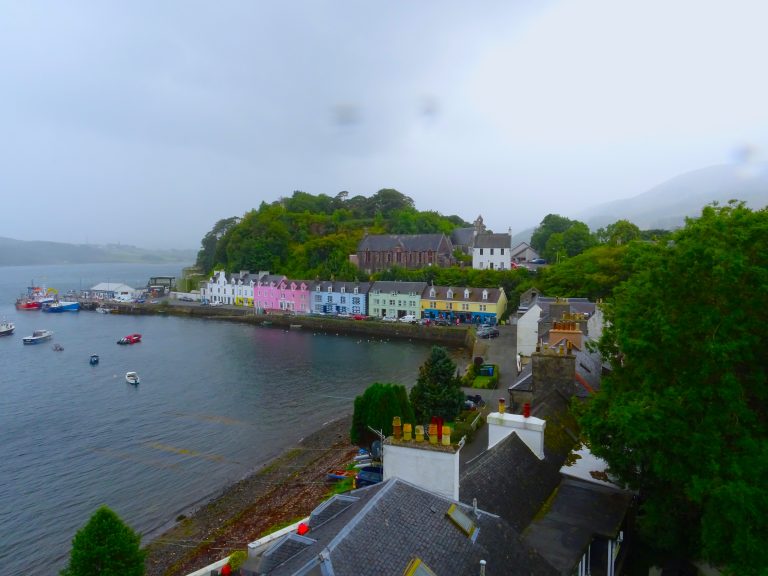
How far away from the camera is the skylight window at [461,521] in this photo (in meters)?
7.64

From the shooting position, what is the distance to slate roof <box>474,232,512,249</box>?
2815 inches

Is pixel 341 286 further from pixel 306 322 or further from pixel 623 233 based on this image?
pixel 623 233

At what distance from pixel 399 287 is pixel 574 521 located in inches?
2215

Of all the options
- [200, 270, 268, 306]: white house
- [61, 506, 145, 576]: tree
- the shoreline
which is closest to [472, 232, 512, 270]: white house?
[200, 270, 268, 306]: white house

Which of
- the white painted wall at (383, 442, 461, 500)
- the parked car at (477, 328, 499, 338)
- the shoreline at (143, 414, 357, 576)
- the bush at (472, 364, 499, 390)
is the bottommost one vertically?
the shoreline at (143, 414, 357, 576)

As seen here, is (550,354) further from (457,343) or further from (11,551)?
(457,343)

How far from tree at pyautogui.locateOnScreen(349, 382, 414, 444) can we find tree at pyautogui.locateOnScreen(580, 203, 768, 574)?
1174 centimetres

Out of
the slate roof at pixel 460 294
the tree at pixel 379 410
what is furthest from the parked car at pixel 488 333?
the tree at pixel 379 410

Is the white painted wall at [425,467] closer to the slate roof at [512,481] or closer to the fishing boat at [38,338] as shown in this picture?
the slate roof at [512,481]

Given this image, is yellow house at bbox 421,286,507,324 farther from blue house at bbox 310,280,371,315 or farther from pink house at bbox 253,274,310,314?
pink house at bbox 253,274,310,314

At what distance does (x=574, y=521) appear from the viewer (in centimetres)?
995

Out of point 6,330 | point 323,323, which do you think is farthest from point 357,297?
point 6,330

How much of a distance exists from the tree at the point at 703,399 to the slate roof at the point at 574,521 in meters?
0.67

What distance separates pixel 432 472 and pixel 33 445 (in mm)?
27869
